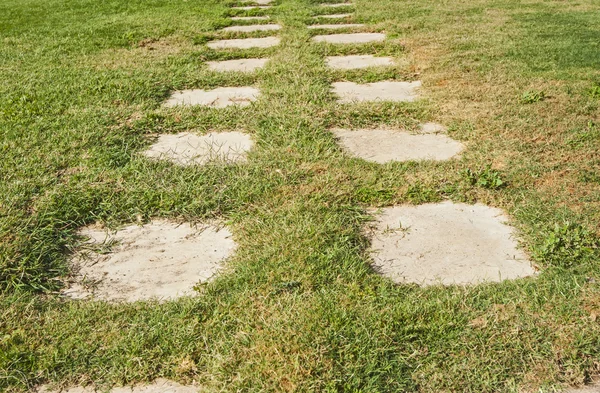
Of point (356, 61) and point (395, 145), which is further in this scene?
point (356, 61)

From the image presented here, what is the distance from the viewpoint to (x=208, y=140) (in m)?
3.30

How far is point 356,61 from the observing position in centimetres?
468

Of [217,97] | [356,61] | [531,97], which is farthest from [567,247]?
[356,61]

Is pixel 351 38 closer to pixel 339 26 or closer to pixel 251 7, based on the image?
pixel 339 26

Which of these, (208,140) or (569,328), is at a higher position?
(208,140)

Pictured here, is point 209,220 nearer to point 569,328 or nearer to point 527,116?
point 569,328

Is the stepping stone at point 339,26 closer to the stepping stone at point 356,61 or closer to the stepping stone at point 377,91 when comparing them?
the stepping stone at point 356,61

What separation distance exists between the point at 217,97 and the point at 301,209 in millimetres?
1695

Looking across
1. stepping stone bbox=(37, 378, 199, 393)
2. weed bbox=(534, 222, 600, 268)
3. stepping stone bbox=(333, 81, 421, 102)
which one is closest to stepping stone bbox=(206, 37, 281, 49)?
stepping stone bbox=(333, 81, 421, 102)

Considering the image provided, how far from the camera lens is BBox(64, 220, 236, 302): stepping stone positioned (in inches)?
84.0

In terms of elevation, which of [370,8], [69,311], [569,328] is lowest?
[569,328]

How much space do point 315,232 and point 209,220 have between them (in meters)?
0.50

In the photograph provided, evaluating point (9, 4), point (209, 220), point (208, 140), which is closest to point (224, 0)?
point (9, 4)

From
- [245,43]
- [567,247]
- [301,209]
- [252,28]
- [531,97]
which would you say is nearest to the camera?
[567,247]
